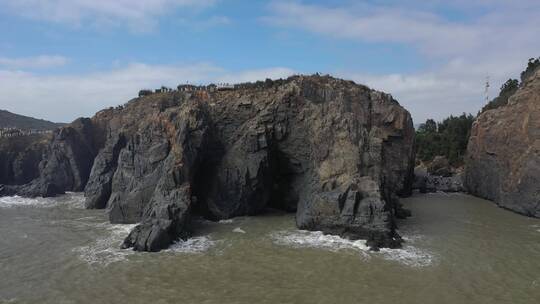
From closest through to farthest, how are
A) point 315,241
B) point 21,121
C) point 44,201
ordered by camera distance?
point 315,241 → point 44,201 → point 21,121

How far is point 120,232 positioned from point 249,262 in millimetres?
11580

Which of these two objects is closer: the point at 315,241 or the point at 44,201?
the point at 315,241

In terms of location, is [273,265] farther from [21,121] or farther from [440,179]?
[21,121]

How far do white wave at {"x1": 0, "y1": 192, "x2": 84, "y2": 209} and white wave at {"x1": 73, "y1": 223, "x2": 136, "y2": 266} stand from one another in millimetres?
14343

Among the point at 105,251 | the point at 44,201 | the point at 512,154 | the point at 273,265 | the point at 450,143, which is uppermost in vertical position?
the point at 450,143

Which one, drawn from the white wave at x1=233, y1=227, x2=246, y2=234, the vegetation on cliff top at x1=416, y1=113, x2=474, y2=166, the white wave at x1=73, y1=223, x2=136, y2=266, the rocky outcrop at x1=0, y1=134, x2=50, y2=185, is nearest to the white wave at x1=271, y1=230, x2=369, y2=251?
the white wave at x1=233, y1=227, x2=246, y2=234

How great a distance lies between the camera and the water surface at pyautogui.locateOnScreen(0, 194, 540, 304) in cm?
1886

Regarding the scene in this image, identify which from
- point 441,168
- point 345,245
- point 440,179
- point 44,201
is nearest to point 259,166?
point 345,245

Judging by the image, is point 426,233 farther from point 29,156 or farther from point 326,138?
point 29,156

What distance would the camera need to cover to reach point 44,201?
4416 centimetres

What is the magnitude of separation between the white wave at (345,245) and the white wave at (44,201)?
23051 millimetres

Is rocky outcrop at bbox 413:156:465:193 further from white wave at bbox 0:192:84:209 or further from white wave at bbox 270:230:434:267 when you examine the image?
white wave at bbox 0:192:84:209

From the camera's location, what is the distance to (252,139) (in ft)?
116

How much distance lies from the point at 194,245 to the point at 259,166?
9.94m
